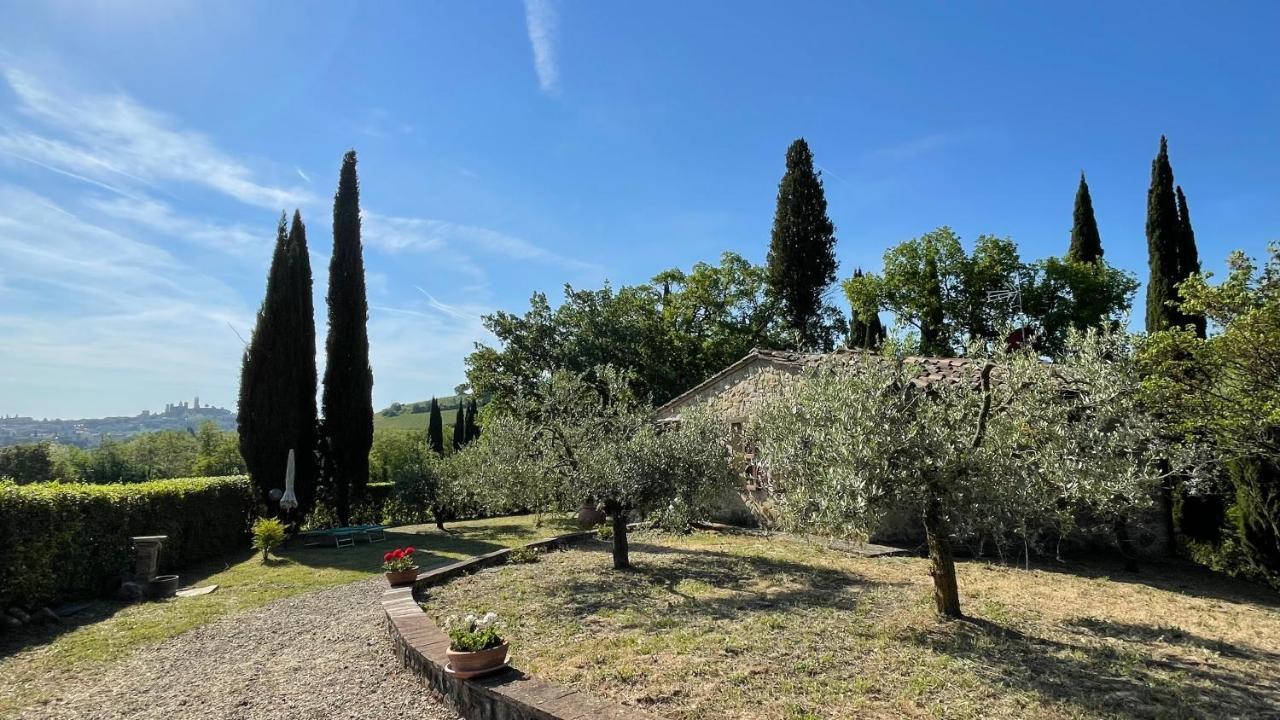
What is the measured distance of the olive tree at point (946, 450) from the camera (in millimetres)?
6293

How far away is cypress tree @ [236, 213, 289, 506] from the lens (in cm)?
1711

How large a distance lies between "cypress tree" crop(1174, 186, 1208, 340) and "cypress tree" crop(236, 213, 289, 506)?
23.3m

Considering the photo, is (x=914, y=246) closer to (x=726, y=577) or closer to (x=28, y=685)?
(x=726, y=577)

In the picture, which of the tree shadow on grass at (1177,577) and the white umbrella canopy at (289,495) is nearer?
the tree shadow on grass at (1177,577)

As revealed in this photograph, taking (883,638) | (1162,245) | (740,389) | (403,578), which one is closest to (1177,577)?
(883,638)

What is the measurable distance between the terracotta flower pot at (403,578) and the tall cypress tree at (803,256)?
88.9 ft

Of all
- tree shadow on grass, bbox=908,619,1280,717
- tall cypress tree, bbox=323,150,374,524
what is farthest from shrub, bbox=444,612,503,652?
tall cypress tree, bbox=323,150,374,524

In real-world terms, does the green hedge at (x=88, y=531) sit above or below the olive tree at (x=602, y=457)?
below

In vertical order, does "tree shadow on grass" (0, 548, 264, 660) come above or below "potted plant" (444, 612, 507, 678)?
below

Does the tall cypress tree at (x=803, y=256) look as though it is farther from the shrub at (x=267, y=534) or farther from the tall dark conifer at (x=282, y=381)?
the shrub at (x=267, y=534)

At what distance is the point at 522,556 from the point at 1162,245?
16.8 meters

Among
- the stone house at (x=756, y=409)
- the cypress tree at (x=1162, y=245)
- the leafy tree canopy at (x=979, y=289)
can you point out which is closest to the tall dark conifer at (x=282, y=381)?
the stone house at (x=756, y=409)

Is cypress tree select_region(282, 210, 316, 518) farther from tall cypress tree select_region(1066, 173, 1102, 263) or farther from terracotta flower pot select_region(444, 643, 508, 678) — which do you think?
tall cypress tree select_region(1066, 173, 1102, 263)

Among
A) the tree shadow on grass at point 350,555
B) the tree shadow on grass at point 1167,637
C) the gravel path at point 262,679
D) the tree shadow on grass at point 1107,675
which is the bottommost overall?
the tree shadow on grass at point 350,555
